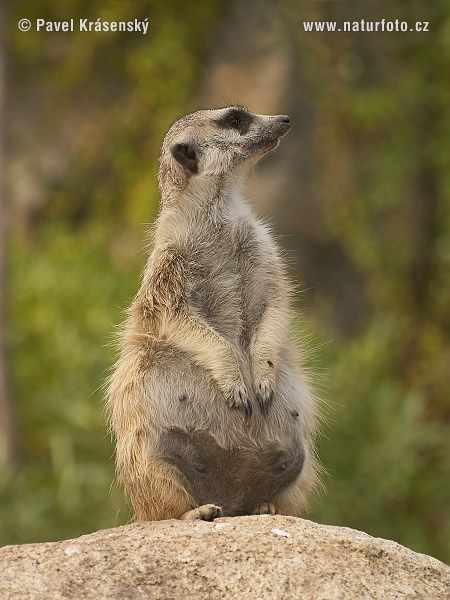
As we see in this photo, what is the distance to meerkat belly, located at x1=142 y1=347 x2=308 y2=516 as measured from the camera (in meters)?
3.93

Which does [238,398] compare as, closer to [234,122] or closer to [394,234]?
[234,122]

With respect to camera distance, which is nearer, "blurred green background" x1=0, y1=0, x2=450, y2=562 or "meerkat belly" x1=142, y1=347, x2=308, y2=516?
"meerkat belly" x1=142, y1=347, x2=308, y2=516

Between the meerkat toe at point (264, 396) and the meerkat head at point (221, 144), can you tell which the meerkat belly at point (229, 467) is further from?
the meerkat head at point (221, 144)

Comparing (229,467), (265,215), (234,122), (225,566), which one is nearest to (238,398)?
(229,467)

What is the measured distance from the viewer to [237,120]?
470 cm

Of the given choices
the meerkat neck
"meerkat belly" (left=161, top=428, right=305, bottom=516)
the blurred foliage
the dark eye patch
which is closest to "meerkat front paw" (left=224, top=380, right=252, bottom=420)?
"meerkat belly" (left=161, top=428, right=305, bottom=516)

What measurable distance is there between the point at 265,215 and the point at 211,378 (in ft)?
23.4

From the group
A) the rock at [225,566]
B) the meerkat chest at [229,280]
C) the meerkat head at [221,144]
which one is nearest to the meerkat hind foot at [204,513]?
the rock at [225,566]

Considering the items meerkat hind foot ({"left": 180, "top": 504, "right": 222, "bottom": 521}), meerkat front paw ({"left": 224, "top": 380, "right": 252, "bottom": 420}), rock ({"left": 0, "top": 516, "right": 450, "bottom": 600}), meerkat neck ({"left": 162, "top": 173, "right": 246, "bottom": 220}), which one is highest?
meerkat neck ({"left": 162, "top": 173, "right": 246, "bottom": 220})

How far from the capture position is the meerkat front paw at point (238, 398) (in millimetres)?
3992

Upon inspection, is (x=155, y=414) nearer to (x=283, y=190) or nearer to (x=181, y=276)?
(x=181, y=276)

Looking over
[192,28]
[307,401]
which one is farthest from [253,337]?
[192,28]

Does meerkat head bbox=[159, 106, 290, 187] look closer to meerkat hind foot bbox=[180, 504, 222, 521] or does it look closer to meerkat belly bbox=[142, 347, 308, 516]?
meerkat belly bbox=[142, 347, 308, 516]

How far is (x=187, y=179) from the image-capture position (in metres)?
4.59
